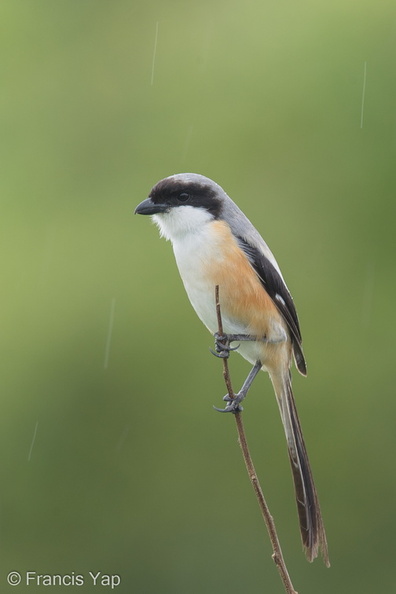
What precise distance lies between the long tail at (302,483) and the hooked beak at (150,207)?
0.82m

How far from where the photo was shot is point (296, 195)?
7.23 meters

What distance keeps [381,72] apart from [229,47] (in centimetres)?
139

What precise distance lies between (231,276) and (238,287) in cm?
5

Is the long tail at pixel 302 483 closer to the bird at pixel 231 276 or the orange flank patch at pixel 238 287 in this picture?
the bird at pixel 231 276

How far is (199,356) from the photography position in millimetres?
6629

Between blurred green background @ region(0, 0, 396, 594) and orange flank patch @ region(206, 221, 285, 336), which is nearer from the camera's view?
orange flank patch @ region(206, 221, 285, 336)

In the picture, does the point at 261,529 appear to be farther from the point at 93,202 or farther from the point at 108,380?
the point at 93,202

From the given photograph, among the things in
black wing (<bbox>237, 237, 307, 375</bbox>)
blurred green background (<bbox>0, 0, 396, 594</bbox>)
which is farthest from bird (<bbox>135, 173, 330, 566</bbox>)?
blurred green background (<bbox>0, 0, 396, 594</bbox>)

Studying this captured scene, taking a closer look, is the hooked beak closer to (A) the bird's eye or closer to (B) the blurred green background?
(A) the bird's eye

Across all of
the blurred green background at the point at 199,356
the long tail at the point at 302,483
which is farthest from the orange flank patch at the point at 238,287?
the blurred green background at the point at 199,356

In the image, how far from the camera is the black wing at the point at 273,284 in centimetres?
352

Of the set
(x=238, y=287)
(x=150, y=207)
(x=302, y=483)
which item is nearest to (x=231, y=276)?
(x=238, y=287)

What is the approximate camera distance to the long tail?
315 cm

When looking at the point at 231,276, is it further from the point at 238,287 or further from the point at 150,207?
the point at 150,207
